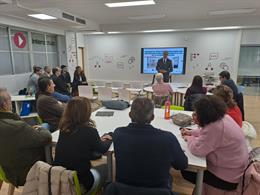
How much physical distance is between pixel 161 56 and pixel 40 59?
4639 mm

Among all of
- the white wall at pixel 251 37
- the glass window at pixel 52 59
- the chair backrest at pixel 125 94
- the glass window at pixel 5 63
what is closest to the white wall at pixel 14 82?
the glass window at pixel 5 63

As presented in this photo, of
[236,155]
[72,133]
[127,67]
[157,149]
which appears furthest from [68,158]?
[127,67]

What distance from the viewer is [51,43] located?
7777mm

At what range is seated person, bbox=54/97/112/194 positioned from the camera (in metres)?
1.51

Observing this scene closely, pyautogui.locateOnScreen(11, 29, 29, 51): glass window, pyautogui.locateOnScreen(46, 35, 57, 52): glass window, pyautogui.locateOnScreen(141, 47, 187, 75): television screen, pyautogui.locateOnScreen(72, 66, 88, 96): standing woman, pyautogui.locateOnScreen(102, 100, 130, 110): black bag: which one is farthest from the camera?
pyautogui.locateOnScreen(141, 47, 187, 75): television screen

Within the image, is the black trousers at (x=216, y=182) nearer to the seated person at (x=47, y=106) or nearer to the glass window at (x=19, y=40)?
the seated person at (x=47, y=106)

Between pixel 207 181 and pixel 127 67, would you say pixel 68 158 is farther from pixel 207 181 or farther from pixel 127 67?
pixel 127 67

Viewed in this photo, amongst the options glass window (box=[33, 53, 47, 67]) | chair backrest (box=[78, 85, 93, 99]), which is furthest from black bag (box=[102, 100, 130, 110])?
glass window (box=[33, 53, 47, 67])

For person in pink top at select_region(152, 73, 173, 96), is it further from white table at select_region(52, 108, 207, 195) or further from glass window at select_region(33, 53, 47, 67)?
glass window at select_region(33, 53, 47, 67)

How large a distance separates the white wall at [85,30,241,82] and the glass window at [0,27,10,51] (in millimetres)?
3934

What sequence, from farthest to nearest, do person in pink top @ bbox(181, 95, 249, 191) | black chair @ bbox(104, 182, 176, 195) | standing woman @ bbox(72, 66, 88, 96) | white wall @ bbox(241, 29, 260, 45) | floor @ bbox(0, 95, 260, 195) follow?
white wall @ bbox(241, 29, 260, 45), standing woman @ bbox(72, 66, 88, 96), floor @ bbox(0, 95, 260, 195), person in pink top @ bbox(181, 95, 249, 191), black chair @ bbox(104, 182, 176, 195)

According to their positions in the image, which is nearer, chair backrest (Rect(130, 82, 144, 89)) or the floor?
the floor

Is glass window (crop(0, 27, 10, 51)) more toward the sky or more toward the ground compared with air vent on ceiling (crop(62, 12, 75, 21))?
more toward the ground

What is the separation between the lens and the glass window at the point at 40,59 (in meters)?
6.90
